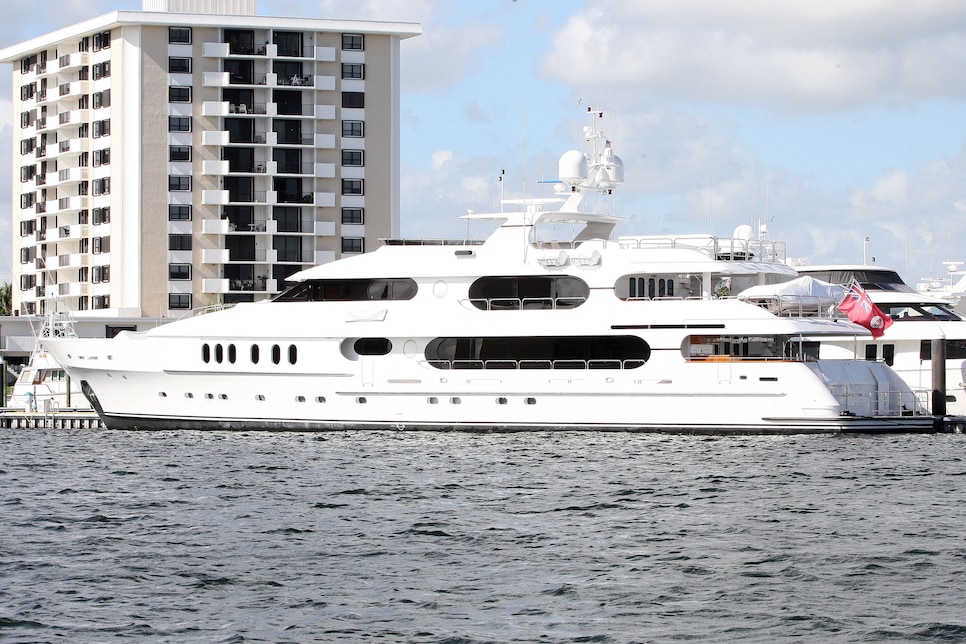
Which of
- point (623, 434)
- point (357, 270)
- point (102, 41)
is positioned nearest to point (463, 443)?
point (623, 434)

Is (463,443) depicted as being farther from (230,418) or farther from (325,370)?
(230,418)

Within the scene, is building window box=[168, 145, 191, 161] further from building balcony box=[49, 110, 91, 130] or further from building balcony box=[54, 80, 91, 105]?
building balcony box=[54, 80, 91, 105]

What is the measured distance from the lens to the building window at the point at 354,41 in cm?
6850

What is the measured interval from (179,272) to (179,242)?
1.50 meters

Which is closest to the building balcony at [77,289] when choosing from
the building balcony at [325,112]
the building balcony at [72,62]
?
the building balcony at [72,62]

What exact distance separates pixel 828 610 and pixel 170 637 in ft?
21.7

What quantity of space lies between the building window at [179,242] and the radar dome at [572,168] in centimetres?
3537

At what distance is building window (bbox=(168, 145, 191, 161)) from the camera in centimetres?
6681

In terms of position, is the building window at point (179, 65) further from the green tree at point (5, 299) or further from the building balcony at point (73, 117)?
the green tree at point (5, 299)

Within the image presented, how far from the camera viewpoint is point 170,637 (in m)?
13.0

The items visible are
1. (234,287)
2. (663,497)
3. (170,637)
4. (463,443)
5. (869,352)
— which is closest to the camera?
(170,637)

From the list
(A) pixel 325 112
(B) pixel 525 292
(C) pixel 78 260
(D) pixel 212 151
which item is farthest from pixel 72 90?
(B) pixel 525 292

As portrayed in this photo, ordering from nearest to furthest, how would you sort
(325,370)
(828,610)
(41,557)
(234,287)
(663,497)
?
(828,610)
(41,557)
(663,497)
(325,370)
(234,287)

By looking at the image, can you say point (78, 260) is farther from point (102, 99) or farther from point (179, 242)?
point (102, 99)
